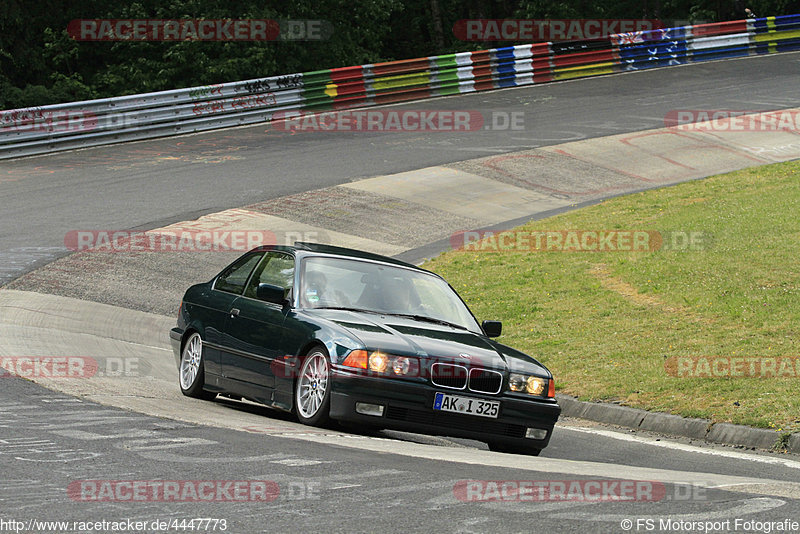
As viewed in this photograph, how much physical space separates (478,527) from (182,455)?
7.17 feet

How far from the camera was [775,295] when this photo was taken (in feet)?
41.8

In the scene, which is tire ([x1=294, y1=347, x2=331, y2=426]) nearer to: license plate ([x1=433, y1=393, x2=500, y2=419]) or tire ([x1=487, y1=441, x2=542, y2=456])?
license plate ([x1=433, y1=393, x2=500, y2=419])

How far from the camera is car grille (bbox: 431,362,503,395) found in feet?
25.6

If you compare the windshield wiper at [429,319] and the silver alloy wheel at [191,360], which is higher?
the windshield wiper at [429,319]

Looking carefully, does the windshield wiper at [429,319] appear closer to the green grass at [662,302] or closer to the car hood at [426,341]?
the car hood at [426,341]

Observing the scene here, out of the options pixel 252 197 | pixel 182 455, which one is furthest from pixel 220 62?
pixel 182 455

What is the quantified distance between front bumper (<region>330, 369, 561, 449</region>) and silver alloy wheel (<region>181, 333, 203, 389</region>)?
233 centimetres

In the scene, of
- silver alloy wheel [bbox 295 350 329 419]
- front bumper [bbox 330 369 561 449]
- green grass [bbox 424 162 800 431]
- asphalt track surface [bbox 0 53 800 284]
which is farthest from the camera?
asphalt track surface [bbox 0 53 800 284]

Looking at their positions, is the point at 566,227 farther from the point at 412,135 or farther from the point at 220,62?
the point at 220,62

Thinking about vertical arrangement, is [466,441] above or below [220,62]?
below

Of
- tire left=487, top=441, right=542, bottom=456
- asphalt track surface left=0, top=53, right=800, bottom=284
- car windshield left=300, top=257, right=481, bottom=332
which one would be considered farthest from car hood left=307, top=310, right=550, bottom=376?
asphalt track surface left=0, top=53, right=800, bottom=284

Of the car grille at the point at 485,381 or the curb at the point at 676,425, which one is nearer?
the car grille at the point at 485,381

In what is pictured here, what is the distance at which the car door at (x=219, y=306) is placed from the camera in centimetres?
934

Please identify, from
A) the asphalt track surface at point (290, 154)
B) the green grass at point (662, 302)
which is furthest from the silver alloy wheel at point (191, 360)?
the asphalt track surface at point (290, 154)
